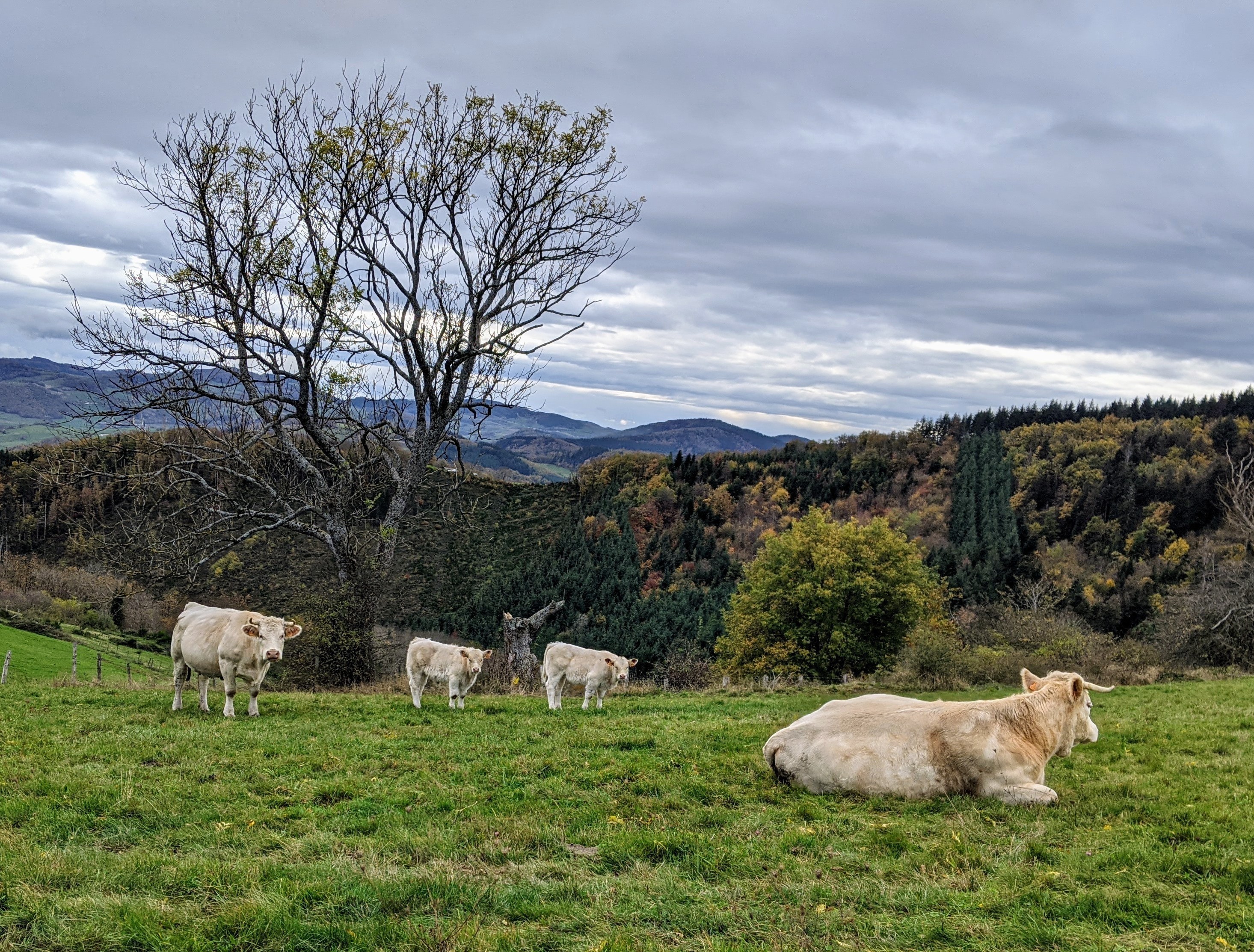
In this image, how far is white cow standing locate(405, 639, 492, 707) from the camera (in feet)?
53.0

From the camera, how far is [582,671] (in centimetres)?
1775

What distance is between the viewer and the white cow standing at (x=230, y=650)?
13656 mm

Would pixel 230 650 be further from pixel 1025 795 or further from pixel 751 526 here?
pixel 751 526

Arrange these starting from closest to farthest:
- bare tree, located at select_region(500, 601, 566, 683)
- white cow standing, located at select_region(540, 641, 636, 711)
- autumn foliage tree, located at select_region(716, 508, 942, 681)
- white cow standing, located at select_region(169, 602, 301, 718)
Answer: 1. white cow standing, located at select_region(169, 602, 301, 718)
2. white cow standing, located at select_region(540, 641, 636, 711)
3. bare tree, located at select_region(500, 601, 566, 683)
4. autumn foliage tree, located at select_region(716, 508, 942, 681)

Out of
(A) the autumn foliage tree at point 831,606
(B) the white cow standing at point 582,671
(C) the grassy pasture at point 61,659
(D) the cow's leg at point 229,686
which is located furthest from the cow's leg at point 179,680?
(A) the autumn foliage tree at point 831,606

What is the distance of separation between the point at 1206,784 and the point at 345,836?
30.4ft

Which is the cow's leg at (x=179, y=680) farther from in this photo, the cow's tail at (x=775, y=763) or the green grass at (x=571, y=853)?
the cow's tail at (x=775, y=763)

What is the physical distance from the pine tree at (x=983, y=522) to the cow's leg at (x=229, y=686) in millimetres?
91902

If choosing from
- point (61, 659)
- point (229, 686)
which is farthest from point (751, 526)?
point (229, 686)

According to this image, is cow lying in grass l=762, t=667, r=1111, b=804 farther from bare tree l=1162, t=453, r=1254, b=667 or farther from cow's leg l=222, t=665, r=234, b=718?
bare tree l=1162, t=453, r=1254, b=667

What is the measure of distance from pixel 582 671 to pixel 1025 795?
10.9 m

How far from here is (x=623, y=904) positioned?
5.70 meters

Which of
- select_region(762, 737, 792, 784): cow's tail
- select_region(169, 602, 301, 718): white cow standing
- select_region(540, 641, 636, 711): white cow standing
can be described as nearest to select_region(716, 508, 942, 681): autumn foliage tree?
select_region(540, 641, 636, 711): white cow standing

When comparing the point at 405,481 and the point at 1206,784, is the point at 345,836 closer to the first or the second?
the point at 1206,784
